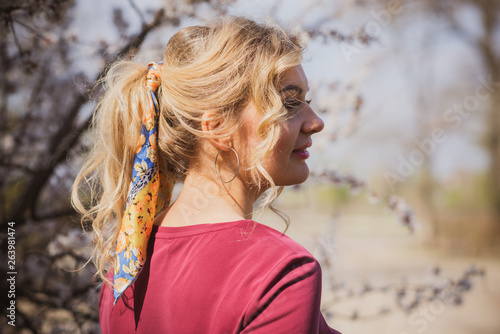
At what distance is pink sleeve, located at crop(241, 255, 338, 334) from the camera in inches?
22.7

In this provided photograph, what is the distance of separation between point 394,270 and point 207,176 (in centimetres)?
609

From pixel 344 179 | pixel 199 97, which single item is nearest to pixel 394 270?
pixel 344 179

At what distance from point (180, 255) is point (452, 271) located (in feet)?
21.4

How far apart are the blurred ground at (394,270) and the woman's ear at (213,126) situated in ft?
6.90

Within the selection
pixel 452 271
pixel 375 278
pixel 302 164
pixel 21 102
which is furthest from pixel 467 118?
pixel 302 164

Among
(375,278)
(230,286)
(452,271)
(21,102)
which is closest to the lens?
(230,286)

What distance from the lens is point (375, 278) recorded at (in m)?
5.97

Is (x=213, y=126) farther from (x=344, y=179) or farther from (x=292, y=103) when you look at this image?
(x=344, y=179)

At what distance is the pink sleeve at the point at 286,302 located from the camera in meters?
0.58

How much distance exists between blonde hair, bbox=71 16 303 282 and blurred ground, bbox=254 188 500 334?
80.0 inches

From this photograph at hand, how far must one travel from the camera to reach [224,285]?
0.63 m

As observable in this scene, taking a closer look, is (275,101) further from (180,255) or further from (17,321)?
(17,321)

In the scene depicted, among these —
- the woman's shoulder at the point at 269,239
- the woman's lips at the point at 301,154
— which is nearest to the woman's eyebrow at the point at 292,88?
the woman's lips at the point at 301,154

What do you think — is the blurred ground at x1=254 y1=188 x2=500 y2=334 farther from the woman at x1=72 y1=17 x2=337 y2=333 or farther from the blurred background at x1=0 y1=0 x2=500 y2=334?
the woman at x1=72 y1=17 x2=337 y2=333
